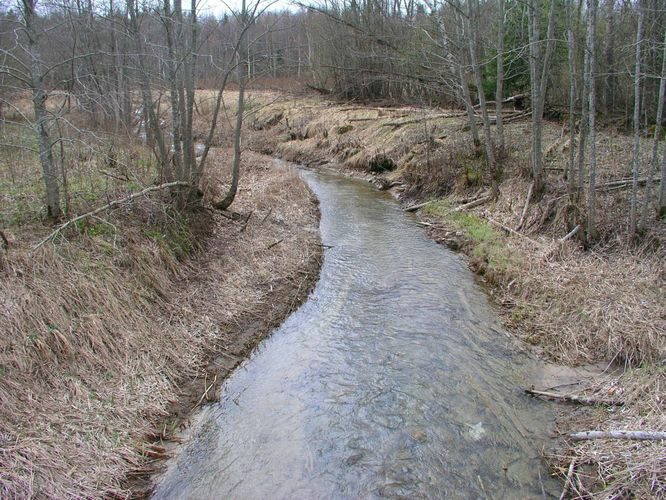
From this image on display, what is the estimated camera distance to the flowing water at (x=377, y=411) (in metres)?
4.77

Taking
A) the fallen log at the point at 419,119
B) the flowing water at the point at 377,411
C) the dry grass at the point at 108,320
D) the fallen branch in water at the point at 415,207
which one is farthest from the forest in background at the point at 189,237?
the fallen log at the point at 419,119

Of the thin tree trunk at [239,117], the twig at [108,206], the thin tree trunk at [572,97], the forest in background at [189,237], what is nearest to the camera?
the forest in background at [189,237]

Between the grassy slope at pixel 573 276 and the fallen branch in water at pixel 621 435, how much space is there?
0.24ft

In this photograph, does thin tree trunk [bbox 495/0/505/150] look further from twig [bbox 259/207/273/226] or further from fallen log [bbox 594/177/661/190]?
twig [bbox 259/207/273/226]

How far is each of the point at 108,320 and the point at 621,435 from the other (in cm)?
583

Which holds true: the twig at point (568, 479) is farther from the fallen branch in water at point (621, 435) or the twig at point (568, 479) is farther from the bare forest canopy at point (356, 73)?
the bare forest canopy at point (356, 73)

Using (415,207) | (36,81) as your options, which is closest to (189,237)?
(36,81)

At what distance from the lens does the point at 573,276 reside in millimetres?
8234

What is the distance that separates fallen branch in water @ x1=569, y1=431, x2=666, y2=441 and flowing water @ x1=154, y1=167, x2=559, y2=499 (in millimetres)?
435

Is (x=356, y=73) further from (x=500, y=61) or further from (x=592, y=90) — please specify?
(x=592, y=90)

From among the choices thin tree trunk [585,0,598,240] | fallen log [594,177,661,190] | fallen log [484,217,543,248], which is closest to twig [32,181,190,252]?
fallen log [484,217,543,248]

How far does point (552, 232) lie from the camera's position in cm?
1005

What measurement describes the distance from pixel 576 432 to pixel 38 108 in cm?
762

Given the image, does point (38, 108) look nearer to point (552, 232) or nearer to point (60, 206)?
point (60, 206)
